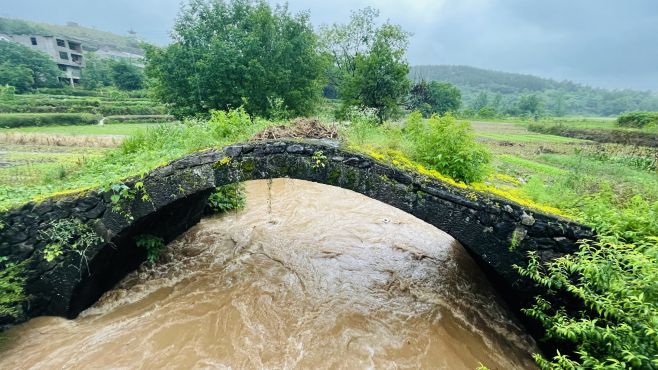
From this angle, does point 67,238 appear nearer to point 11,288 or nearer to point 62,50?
point 11,288

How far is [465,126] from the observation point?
6152 millimetres

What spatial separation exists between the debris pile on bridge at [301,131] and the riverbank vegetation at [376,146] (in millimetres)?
53

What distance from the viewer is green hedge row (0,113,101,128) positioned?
2597cm

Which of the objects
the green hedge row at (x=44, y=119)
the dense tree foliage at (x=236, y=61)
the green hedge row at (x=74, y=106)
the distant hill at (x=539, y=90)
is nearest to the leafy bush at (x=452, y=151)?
the dense tree foliage at (x=236, y=61)

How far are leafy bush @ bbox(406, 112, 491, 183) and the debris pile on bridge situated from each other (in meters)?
1.84

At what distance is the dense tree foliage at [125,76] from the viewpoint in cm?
5281

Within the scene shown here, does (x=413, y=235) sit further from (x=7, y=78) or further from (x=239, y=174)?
(x=7, y=78)

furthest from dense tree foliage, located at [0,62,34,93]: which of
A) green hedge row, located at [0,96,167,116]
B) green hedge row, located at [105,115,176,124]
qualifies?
green hedge row, located at [105,115,176,124]

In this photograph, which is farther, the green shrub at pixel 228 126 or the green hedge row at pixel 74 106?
the green hedge row at pixel 74 106

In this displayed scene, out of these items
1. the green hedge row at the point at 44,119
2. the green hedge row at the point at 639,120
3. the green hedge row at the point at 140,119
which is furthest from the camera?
the green hedge row at the point at 140,119

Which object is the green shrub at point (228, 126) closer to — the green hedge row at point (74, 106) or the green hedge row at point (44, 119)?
the green hedge row at point (74, 106)

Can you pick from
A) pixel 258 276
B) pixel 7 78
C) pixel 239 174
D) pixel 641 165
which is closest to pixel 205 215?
pixel 258 276

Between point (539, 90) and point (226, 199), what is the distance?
176 m

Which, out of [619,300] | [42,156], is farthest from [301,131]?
[42,156]
